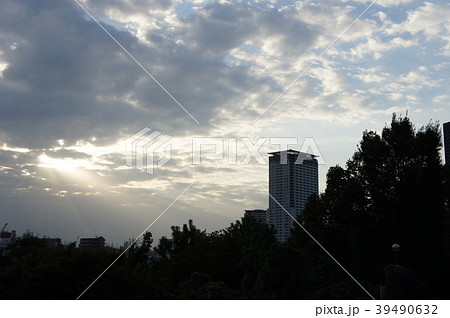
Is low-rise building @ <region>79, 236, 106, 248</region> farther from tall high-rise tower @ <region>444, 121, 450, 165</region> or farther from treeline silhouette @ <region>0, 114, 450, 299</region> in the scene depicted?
tall high-rise tower @ <region>444, 121, 450, 165</region>

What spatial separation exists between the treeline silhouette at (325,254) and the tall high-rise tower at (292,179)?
2790 millimetres

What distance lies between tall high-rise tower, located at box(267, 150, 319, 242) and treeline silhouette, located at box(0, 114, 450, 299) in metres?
2.79

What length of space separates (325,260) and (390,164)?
23.1ft

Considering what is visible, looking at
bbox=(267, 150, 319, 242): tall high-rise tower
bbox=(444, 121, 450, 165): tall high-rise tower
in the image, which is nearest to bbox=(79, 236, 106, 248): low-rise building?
bbox=(267, 150, 319, 242): tall high-rise tower

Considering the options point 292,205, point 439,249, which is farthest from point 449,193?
point 292,205

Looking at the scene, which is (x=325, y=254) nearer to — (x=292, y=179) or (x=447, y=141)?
(x=292, y=179)

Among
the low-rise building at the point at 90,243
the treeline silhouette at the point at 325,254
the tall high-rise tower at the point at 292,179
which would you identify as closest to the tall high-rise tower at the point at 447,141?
the tall high-rise tower at the point at 292,179


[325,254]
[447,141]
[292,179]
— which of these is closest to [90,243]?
A: [325,254]

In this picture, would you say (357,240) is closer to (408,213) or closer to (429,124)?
(408,213)

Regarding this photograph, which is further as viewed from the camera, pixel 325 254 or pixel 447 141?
pixel 447 141

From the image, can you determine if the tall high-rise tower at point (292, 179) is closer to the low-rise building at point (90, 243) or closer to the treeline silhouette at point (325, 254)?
the treeline silhouette at point (325, 254)

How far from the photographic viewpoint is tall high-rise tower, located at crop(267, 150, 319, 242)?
90.5ft

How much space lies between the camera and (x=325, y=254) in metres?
22.9

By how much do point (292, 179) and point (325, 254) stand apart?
7.98 m
